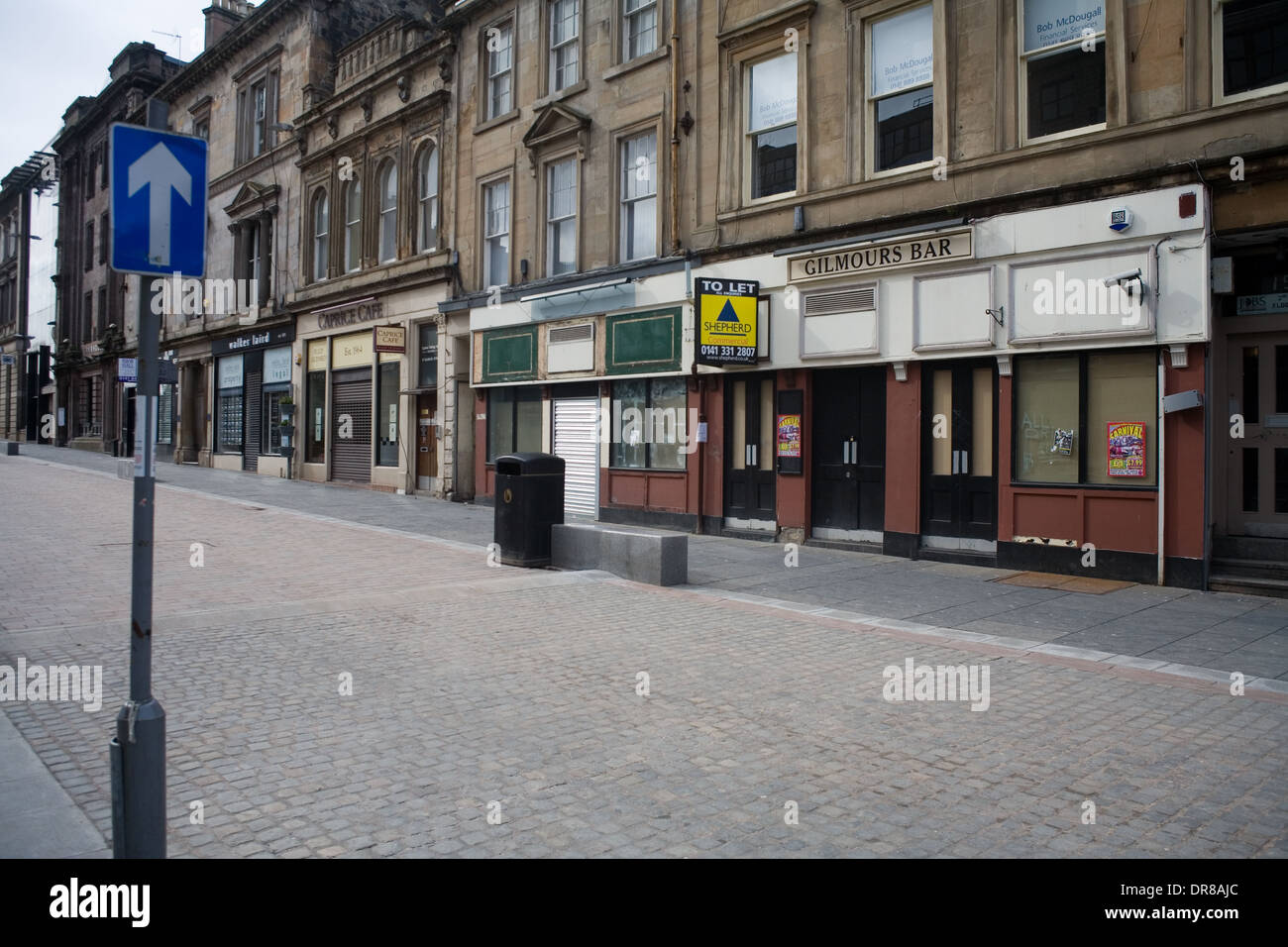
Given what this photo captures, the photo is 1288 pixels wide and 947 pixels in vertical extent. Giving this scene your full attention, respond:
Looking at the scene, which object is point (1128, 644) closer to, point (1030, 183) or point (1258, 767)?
point (1258, 767)

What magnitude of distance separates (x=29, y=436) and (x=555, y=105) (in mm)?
49223

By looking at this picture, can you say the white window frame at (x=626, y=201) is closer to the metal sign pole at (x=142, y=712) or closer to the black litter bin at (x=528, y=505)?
the black litter bin at (x=528, y=505)

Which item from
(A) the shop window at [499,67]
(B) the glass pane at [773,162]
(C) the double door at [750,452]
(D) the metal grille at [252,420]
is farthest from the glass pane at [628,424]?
(D) the metal grille at [252,420]

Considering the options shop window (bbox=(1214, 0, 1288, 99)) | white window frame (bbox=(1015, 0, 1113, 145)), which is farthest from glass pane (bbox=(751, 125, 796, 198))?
shop window (bbox=(1214, 0, 1288, 99))

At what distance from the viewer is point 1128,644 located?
8148 millimetres

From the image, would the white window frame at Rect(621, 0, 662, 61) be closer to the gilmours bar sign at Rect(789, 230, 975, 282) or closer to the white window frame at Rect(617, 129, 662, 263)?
the white window frame at Rect(617, 129, 662, 263)

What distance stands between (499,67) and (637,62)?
489 cm

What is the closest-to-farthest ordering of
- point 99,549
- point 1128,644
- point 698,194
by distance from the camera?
point 1128,644 < point 99,549 < point 698,194

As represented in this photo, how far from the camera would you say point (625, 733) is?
5.61 meters

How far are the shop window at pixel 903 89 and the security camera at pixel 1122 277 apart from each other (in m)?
3.21

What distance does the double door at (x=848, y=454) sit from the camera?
1438 cm

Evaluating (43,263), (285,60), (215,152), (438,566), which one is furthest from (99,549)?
Answer: (43,263)

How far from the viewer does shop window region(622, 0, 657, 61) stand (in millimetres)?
17875

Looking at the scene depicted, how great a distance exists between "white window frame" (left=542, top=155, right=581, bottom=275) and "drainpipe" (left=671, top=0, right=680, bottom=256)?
2.92 metres
